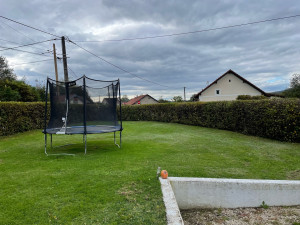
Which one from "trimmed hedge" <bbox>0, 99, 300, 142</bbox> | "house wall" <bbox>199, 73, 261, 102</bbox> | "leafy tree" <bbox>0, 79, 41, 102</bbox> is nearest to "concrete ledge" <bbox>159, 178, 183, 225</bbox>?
"trimmed hedge" <bbox>0, 99, 300, 142</bbox>

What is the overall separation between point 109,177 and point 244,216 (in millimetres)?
1874

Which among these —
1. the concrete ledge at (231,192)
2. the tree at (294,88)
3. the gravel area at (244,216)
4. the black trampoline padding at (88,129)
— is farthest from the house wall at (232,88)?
the gravel area at (244,216)

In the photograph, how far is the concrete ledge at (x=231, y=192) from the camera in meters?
2.66

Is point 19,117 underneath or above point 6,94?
underneath

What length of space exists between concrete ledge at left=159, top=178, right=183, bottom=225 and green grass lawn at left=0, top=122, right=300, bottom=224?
68 mm

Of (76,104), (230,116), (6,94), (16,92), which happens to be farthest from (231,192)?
(16,92)

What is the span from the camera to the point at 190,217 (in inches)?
96.4

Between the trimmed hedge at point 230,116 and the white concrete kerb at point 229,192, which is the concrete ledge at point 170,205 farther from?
the trimmed hedge at point 230,116

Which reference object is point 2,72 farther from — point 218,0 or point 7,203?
point 7,203

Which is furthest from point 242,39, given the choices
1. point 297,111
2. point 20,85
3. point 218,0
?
point 20,85

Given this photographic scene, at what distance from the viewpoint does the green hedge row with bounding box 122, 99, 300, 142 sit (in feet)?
21.1

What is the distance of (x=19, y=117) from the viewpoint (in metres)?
9.16

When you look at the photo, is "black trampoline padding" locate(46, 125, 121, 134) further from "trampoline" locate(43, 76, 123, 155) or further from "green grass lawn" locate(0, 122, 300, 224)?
"green grass lawn" locate(0, 122, 300, 224)

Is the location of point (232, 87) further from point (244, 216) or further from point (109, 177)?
point (109, 177)
